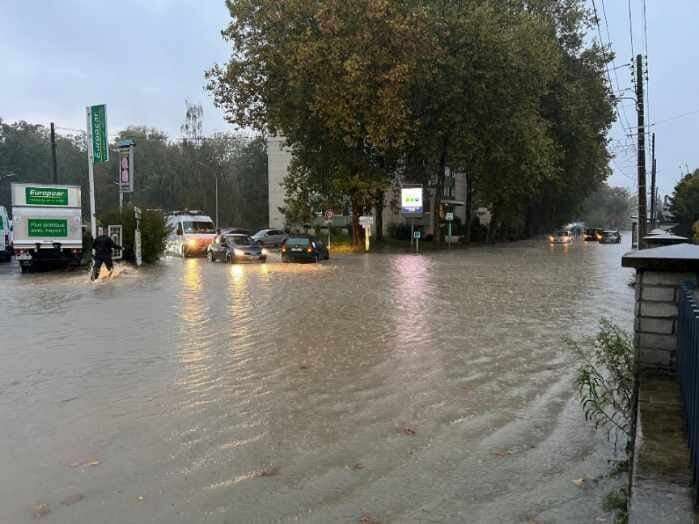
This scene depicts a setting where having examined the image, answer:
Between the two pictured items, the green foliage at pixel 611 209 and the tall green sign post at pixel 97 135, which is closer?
the tall green sign post at pixel 97 135

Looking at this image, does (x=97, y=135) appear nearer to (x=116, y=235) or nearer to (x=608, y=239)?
(x=116, y=235)

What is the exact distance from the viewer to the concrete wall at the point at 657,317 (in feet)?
16.6

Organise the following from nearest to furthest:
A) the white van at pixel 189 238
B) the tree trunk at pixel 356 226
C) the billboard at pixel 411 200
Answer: the white van at pixel 189 238 → the tree trunk at pixel 356 226 → the billboard at pixel 411 200

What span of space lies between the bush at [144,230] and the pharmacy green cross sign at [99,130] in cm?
296

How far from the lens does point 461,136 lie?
38.1m

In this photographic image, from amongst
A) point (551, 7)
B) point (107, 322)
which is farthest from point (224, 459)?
point (551, 7)

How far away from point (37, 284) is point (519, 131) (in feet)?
96.9

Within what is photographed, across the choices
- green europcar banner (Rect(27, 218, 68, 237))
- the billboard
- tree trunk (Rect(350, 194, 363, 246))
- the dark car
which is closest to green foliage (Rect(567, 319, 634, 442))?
green europcar banner (Rect(27, 218, 68, 237))

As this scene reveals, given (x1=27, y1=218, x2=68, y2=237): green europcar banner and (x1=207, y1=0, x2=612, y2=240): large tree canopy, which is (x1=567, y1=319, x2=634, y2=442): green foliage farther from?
(x1=207, y1=0, x2=612, y2=240): large tree canopy

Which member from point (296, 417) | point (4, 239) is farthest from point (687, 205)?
point (296, 417)

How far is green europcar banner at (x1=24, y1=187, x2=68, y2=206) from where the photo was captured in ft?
75.4

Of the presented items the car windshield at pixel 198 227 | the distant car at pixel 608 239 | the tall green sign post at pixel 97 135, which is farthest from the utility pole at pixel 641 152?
the distant car at pixel 608 239

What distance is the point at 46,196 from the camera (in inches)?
923

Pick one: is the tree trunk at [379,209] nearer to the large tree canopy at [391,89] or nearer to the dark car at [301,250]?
the large tree canopy at [391,89]
